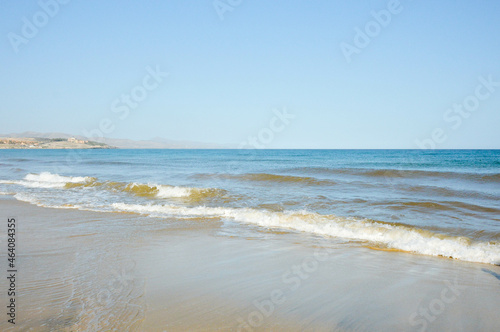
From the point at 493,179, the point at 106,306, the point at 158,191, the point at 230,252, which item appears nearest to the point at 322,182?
the point at 158,191

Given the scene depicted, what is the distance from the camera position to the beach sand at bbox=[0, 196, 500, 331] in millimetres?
3521

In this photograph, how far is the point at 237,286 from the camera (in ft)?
14.7

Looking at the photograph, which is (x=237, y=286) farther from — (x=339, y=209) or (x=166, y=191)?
(x=166, y=191)

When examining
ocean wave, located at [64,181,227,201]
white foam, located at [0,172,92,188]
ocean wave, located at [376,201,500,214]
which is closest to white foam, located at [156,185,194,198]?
ocean wave, located at [64,181,227,201]

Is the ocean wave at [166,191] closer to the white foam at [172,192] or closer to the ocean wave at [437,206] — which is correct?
the white foam at [172,192]

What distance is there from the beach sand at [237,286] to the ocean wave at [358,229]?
517 mm

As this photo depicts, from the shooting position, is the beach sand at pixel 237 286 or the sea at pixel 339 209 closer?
the beach sand at pixel 237 286

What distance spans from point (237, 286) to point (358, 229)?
4513 millimetres

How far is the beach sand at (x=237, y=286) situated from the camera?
3521 millimetres

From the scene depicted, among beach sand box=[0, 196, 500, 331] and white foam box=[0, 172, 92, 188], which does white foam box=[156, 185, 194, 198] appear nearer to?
white foam box=[0, 172, 92, 188]

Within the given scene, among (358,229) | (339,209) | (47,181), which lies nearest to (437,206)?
(339,209)

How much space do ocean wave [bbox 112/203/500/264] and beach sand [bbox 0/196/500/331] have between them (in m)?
0.52

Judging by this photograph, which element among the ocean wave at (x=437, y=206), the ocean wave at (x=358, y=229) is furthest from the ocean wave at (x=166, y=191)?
the ocean wave at (x=437, y=206)

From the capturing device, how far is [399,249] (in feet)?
21.9
